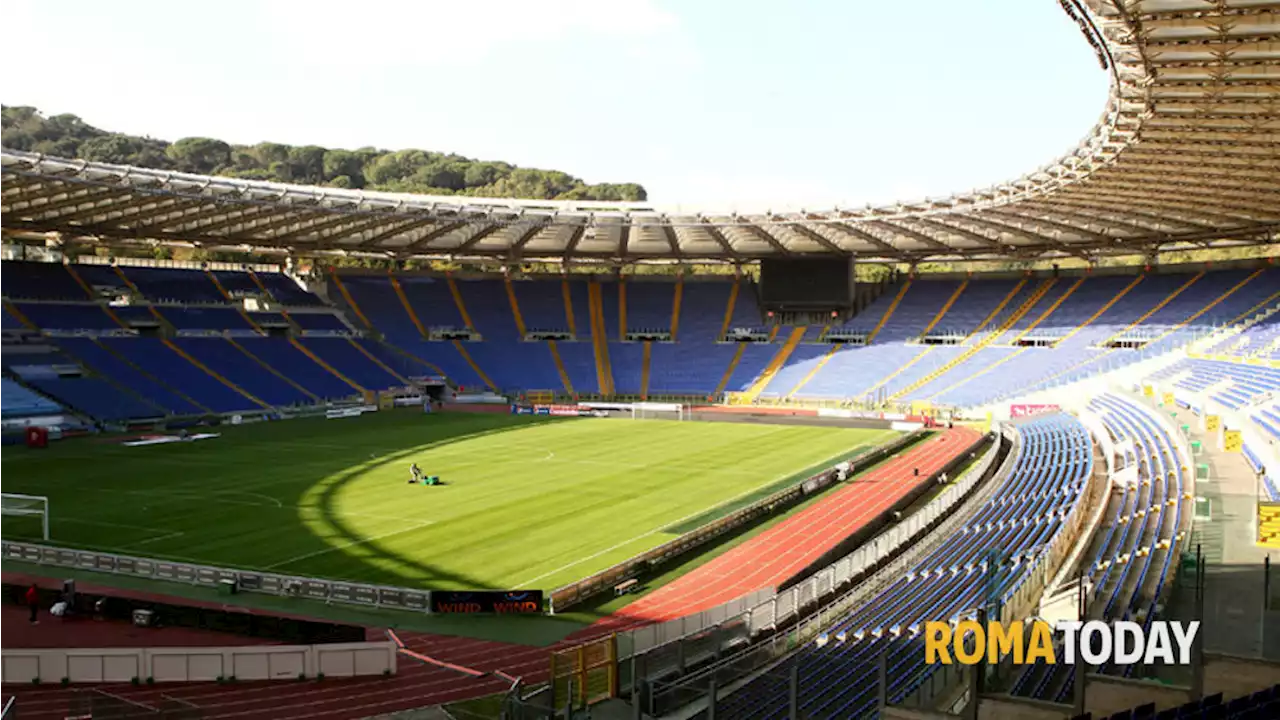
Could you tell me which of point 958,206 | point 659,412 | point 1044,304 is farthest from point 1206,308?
point 659,412

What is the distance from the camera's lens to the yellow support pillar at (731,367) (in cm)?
6835

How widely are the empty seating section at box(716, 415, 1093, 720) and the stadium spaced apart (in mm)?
156

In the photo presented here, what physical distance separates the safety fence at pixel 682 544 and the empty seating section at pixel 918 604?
5.94 m

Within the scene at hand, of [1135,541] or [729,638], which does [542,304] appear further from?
[729,638]

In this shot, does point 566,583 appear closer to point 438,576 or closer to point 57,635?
point 438,576

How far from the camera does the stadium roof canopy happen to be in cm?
2377

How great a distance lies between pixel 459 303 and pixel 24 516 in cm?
4661

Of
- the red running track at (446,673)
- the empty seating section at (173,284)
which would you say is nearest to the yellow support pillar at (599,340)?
the empty seating section at (173,284)

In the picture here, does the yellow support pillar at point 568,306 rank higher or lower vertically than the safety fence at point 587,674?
higher

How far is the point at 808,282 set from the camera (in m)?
73.1

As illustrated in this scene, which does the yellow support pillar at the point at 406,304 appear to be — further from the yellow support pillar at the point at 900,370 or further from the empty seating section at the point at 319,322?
the yellow support pillar at the point at 900,370

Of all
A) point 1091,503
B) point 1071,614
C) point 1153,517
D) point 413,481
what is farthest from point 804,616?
point 413,481

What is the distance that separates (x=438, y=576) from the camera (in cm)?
2409

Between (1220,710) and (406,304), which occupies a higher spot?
(406,304)
